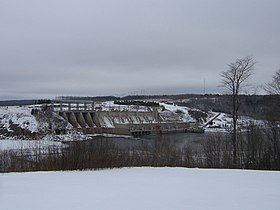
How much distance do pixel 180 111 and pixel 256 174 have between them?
218 feet

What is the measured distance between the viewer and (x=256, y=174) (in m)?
8.36

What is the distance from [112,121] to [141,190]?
175ft

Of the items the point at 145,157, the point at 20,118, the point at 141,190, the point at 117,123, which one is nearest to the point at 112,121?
the point at 117,123

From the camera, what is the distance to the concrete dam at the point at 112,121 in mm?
55000

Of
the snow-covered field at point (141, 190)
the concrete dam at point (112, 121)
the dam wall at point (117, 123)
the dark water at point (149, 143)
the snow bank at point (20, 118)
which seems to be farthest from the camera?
the concrete dam at point (112, 121)

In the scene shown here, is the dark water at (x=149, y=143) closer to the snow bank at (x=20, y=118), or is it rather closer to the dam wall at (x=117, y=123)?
the snow bank at (x=20, y=118)

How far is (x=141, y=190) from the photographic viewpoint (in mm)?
6402

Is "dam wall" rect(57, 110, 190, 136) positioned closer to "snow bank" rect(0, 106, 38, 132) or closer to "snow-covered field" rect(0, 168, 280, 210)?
"snow bank" rect(0, 106, 38, 132)

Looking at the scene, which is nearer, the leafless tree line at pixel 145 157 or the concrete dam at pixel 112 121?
the leafless tree line at pixel 145 157

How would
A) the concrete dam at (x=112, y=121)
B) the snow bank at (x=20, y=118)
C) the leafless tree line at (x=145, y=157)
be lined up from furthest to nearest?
the concrete dam at (x=112, y=121), the snow bank at (x=20, y=118), the leafless tree line at (x=145, y=157)

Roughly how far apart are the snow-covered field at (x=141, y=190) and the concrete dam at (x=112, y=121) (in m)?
44.8

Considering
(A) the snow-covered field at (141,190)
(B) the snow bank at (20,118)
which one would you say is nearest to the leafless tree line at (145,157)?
(A) the snow-covered field at (141,190)

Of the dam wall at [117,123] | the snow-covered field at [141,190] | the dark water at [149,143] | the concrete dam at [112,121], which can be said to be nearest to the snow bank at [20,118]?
the concrete dam at [112,121]

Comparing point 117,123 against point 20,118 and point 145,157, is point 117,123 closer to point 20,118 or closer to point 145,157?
point 20,118
